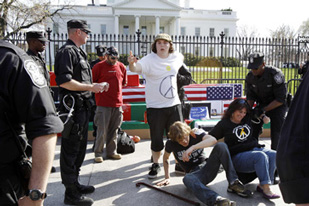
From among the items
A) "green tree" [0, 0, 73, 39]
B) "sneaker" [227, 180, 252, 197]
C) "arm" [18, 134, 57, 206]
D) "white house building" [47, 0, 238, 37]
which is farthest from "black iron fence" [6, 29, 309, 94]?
"white house building" [47, 0, 238, 37]

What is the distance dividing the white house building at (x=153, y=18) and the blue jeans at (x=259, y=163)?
51.5m

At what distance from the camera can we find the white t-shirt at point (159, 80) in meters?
4.14

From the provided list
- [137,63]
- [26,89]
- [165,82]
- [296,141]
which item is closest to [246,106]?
[165,82]

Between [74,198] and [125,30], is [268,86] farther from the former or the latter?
[125,30]

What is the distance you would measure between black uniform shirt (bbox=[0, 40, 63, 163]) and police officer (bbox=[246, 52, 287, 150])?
355cm

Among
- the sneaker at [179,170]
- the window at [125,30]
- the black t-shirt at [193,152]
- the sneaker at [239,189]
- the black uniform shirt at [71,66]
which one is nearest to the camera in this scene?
the black uniform shirt at [71,66]

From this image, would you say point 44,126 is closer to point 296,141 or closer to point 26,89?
point 26,89

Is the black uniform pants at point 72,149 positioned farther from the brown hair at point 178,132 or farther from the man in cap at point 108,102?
the man in cap at point 108,102

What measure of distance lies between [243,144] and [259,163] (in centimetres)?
36

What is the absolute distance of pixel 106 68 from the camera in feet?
16.7

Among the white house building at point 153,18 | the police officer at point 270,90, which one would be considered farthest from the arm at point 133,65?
the white house building at point 153,18

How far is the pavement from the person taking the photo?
11.4 feet

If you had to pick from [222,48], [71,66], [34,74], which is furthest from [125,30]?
[34,74]

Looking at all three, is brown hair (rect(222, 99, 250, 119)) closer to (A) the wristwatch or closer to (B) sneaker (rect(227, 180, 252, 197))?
(B) sneaker (rect(227, 180, 252, 197))
